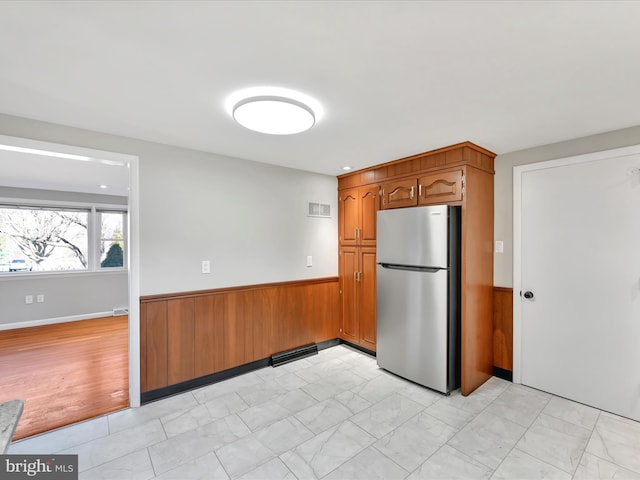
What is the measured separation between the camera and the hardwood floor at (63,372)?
242cm

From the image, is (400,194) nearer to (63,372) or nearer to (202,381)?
(202,381)

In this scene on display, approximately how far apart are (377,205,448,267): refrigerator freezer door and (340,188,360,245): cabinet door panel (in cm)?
60

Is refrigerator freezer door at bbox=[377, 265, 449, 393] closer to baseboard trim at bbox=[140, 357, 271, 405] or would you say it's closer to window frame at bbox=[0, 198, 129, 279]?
baseboard trim at bbox=[140, 357, 271, 405]

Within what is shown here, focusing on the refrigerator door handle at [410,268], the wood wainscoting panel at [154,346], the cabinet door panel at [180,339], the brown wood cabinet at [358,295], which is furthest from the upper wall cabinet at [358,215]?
the wood wainscoting panel at [154,346]

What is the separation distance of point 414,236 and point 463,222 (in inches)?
17.3

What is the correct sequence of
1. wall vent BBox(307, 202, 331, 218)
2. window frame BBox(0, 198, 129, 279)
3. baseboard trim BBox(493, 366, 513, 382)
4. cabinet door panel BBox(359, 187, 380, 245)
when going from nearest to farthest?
1. baseboard trim BBox(493, 366, 513, 382)
2. cabinet door panel BBox(359, 187, 380, 245)
3. wall vent BBox(307, 202, 331, 218)
4. window frame BBox(0, 198, 129, 279)

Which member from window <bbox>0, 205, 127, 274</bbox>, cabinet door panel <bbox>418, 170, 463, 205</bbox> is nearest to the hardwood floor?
window <bbox>0, 205, 127, 274</bbox>

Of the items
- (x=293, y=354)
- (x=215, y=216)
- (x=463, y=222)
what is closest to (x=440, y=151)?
(x=463, y=222)

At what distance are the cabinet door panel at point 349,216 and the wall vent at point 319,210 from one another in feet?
0.65

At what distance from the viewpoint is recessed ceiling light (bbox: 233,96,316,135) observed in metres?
1.78

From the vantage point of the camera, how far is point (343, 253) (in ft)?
12.9

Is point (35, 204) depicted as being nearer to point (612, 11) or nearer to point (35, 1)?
point (35, 1)

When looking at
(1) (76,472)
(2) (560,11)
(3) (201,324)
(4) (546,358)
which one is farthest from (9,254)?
(4) (546,358)

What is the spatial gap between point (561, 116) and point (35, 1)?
2910 millimetres
